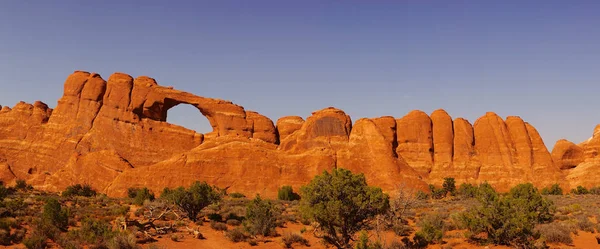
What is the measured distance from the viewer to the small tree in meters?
16.9

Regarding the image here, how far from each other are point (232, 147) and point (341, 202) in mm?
42597

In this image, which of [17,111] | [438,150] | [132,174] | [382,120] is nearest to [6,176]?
[17,111]

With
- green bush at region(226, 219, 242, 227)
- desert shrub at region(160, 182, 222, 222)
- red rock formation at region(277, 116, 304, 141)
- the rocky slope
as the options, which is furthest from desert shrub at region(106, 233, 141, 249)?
red rock formation at region(277, 116, 304, 141)

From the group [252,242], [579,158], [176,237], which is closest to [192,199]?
[176,237]

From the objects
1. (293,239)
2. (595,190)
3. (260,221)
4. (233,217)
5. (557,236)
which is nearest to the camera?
(557,236)

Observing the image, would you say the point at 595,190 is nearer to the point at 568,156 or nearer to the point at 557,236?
the point at 568,156

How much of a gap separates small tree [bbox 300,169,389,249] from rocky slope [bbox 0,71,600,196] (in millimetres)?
37599

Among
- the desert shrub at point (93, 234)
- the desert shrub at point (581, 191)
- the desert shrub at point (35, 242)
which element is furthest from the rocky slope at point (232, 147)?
the desert shrub at point (35, 242)

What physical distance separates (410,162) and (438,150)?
17.4ft

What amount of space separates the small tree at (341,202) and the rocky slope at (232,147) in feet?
123

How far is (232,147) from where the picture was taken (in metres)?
58.1

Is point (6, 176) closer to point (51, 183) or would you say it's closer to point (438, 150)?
point (51, 183)

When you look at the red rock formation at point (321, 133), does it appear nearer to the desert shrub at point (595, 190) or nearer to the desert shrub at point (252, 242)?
the desert shrub at point (595, 190)

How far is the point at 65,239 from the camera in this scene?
17.4 meters
